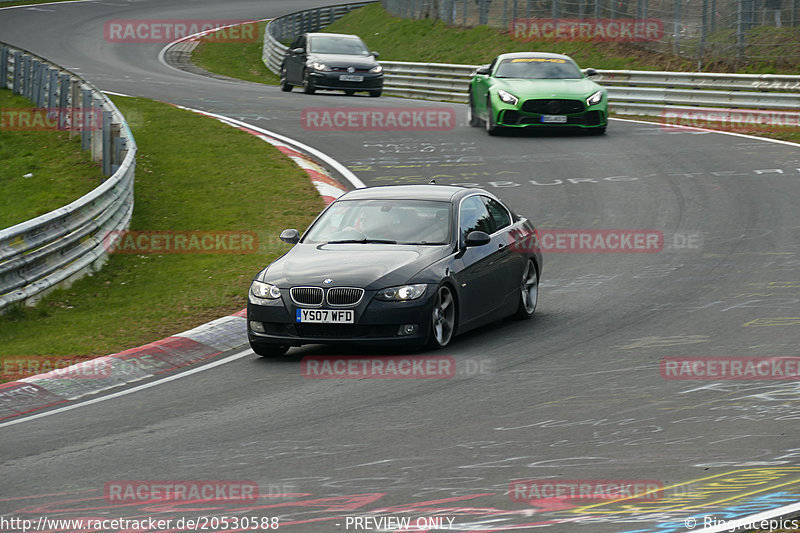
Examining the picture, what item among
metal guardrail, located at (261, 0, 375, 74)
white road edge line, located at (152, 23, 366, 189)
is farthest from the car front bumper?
metal guardrail, located at (261, 0, 375, 74)

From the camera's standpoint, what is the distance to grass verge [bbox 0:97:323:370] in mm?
12867

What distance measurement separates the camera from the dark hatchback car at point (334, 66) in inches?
1294

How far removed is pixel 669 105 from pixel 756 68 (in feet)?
15.9

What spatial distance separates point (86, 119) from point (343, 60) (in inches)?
480

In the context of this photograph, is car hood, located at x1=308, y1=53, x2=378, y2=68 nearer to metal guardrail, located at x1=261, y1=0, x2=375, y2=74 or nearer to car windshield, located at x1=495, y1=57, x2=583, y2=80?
car windshield, located at x1=495, y1=57, x2=583, y2=80

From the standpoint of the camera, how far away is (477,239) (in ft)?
38.7

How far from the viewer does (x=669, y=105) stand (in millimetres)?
29359

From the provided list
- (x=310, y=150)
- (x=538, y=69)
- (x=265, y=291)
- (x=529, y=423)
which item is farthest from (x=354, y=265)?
(x=538, y=69)

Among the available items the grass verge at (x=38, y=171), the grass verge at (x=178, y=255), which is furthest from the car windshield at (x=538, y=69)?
the grass verge at (x=38, y=171)

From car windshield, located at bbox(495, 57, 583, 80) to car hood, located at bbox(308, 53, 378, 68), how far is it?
25.3 feet

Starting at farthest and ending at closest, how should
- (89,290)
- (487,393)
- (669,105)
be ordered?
1. (669,105)
2. (89,290)
3. (487,393)

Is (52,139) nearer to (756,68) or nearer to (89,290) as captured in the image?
(89,290)

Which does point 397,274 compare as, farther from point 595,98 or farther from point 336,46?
point 336,46

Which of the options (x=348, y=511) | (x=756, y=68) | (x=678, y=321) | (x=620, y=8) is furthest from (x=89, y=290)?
(x=620, y=8)
